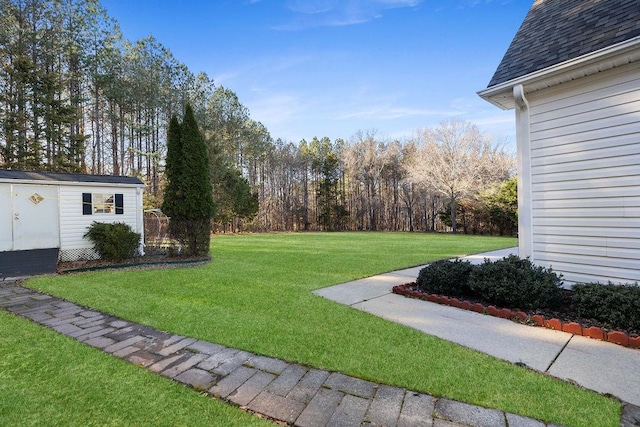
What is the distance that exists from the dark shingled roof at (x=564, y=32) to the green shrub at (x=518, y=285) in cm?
277

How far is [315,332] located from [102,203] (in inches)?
333

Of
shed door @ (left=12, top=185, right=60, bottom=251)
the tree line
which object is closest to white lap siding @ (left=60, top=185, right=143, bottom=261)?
shed door @ (left=12, top=185, right=60, bottom=251)

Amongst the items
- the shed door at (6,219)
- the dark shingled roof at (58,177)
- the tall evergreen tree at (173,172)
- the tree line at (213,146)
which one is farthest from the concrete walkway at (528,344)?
the tree line at (213,146)

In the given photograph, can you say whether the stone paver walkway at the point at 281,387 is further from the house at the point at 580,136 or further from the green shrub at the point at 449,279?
the house at the point at 580,136

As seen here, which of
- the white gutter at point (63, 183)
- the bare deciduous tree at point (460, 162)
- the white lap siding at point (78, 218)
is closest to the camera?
the white gutter at point (63, 183)

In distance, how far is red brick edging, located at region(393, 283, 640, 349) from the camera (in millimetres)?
2936

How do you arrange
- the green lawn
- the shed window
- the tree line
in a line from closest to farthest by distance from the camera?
the green lawn, the shed window, the tree line

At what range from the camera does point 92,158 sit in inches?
737

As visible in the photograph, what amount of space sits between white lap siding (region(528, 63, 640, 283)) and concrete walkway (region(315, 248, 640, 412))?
148 cm

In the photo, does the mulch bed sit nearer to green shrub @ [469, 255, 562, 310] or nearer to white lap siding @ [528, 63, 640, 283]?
green shrub @ [469, 255, 562, 310]

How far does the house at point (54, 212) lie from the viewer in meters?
7.66

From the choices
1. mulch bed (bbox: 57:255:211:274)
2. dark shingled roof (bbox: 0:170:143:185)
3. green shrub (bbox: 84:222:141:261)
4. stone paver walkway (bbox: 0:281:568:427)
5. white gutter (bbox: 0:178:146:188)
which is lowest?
stone paver walkway (bbox: 0:281:568:427)

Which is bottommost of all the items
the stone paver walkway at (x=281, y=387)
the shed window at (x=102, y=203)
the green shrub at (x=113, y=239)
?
the stone paver walkway at (x=281, y=387)

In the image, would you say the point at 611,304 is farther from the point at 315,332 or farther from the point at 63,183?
the point at 63,183
